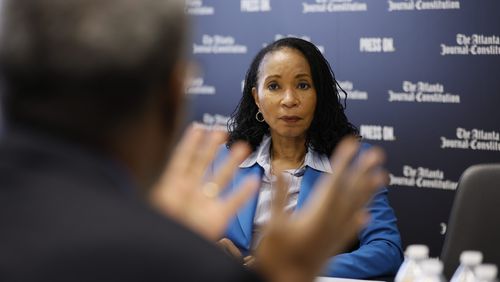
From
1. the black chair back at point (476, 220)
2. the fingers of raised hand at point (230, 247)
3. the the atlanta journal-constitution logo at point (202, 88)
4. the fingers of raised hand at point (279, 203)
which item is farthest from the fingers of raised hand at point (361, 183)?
the the atlanta journal-constitution logo at point (202, 88)

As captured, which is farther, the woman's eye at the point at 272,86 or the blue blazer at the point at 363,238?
the woman's eye at the point at 272,86

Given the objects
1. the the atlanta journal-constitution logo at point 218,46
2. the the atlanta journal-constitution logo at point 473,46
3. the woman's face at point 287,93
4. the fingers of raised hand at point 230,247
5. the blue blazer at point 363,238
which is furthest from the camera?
the the atlanta journal-constitution logo at point 218,46

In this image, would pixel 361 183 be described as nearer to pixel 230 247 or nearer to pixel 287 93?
pixel 230 247

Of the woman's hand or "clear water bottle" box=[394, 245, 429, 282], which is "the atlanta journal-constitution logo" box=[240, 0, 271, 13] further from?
the woman's hand

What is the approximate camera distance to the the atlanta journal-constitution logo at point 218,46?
467 cm

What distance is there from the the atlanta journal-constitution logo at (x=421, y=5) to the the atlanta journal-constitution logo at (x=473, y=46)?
0.17 metres

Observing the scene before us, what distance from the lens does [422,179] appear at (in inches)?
161

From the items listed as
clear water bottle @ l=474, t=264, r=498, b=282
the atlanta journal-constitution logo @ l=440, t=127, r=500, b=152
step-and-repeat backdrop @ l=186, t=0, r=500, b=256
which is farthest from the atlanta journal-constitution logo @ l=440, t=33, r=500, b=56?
clear water bottle @ l=474, t=264, r=498, b=282

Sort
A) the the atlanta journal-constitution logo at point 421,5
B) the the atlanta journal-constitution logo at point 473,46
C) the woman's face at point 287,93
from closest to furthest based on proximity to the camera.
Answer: the woman's face at point 287,93 → the the atlanta journal-constitution logo at point 473,46 → the the atlanta journal-constitution logo at point 421,5

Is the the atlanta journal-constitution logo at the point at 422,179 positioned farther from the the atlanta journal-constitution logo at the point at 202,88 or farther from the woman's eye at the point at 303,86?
the woman's eye at the point at 303,86

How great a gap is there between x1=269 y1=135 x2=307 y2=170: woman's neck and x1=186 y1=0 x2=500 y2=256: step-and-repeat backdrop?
5.01ft

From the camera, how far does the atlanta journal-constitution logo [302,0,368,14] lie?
168 inches

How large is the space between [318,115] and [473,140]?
148 centimetres

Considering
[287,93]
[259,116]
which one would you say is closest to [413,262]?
[287,93]
